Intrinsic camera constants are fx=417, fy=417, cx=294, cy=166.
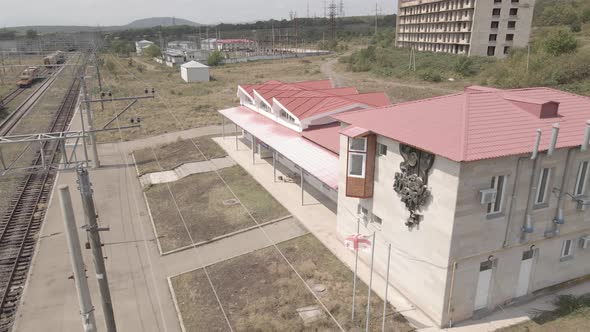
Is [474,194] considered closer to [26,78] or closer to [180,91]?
[180,91]

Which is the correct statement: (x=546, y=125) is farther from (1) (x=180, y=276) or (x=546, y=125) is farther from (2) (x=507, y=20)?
(2) (x=507, y=20)

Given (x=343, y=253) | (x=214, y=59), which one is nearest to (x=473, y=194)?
(x=343, y=253)

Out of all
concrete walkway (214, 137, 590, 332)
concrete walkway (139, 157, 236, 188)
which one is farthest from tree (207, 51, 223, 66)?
concrete walkway (214, 137, 590, 332)

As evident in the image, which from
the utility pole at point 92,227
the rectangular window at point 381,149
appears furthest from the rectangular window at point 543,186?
the utility pole at point 92,227

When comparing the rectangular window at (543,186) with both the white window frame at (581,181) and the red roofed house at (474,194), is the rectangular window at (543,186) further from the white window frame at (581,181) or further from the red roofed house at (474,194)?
the white window frame at (581,181)

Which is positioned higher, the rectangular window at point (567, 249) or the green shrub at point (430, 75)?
the green shrub at point (430, 75)
